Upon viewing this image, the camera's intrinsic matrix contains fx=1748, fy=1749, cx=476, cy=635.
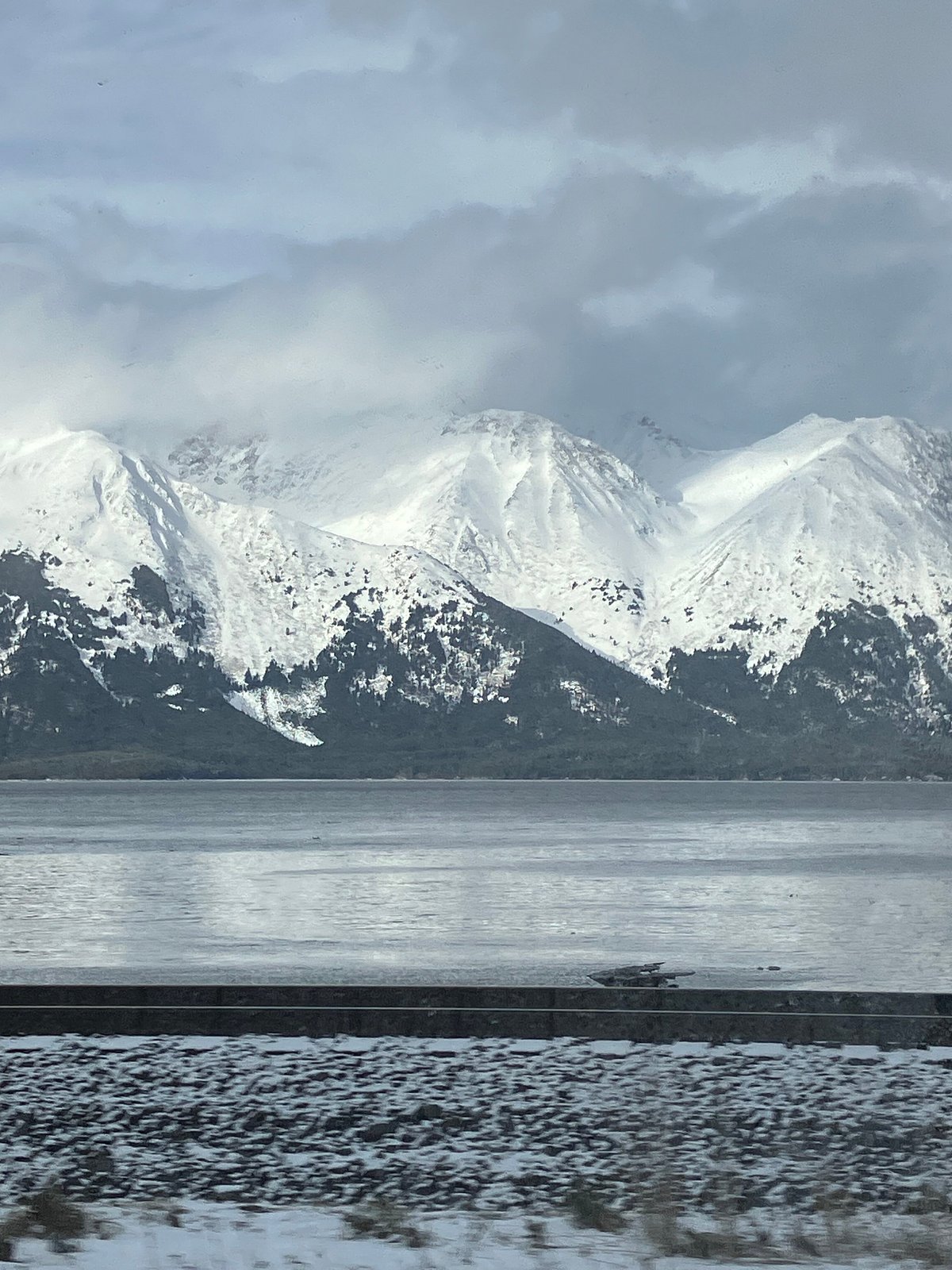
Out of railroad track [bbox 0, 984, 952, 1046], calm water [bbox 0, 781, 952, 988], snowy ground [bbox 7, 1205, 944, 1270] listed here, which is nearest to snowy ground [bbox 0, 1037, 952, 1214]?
railroad track [bbox 0, 984, 952, 1046]

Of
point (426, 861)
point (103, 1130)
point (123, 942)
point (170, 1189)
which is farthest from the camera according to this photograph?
point (426, 861)

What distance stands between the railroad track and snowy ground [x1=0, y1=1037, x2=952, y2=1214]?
898 mm

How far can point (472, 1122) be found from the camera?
3064cm

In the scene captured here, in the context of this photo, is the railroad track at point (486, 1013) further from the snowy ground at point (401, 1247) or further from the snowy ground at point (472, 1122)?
the snowy ground at point (401, 1247)

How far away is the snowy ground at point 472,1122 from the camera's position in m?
25.8

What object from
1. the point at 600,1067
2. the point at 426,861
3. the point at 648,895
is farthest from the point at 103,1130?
the point at 426,861

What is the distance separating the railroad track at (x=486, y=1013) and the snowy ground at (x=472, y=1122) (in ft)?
2.95

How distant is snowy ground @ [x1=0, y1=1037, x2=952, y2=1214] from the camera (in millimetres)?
25812

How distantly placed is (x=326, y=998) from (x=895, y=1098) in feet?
50.9

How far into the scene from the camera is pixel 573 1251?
21.3 meters

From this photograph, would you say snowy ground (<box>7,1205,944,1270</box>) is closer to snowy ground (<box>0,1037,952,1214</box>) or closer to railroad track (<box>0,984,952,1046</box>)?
snowy ground (<box>0,1037,952,1214</box>)

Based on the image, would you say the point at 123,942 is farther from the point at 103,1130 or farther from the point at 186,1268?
the point at 186,1268

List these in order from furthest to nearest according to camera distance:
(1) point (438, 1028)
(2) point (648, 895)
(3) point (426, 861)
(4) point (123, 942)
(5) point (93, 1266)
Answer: (3) point (426, 861) → (2) point (648, 895) → (4) point (123, 942) → (1) point (438, 1028) → (5) point (93, 1266)

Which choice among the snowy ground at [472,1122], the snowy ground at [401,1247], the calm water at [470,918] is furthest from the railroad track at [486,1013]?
the calm water at [470,918]
